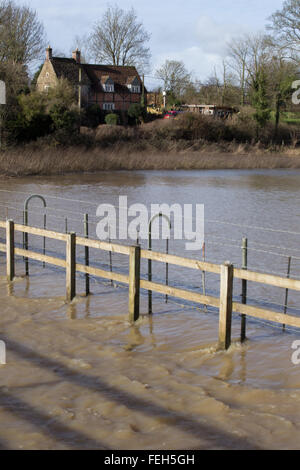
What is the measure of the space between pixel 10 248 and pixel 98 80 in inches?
2171

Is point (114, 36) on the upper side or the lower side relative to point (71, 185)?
upper

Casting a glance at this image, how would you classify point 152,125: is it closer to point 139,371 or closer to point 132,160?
point 132,160

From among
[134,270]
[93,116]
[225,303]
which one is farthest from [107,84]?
[225,303]

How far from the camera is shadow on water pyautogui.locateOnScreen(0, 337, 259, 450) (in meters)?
6.54

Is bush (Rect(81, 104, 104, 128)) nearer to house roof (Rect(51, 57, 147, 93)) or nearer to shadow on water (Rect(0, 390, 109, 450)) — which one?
house roof (Rect(51, 57, 147, 93))

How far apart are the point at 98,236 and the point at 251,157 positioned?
3128 centimetres

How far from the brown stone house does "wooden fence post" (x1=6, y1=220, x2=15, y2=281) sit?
156 ft

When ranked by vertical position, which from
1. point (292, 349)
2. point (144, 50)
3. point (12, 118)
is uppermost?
point (144, 50)

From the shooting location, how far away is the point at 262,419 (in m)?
7.06

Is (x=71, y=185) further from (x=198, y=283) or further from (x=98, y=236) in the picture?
(x=198, y=283)

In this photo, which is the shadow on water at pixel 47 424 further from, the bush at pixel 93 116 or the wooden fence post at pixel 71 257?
the bush at pixel 93 116

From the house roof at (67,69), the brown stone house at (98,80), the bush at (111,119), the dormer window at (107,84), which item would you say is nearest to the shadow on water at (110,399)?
the bush at (111,119)

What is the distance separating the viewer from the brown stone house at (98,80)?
6106 cm
